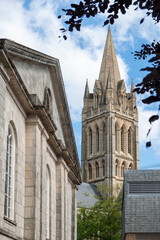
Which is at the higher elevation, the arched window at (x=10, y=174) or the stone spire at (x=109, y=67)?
the stone spire at (x=109, y=67)

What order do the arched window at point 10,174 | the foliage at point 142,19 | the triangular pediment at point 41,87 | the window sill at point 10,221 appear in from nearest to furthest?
1. the foliage at point 142,19
2. the window sill at point 10,221
3. the arched window at point 10,174
4. the triangular pediment at point 41,87

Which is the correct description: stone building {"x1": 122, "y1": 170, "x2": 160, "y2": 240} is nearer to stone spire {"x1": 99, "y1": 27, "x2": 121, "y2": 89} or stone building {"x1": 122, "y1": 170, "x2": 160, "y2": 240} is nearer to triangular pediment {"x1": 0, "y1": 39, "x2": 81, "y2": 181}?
triangular pediment {"x1": 0, "y1": 39, "x2": 81, "y2": 181}

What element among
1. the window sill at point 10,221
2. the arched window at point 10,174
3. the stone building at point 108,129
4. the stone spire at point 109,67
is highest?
the stone spire at point 109,67

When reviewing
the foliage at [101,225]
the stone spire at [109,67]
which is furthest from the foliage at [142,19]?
the stone spire at [109,67]

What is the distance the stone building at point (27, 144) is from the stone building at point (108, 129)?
87.1 m

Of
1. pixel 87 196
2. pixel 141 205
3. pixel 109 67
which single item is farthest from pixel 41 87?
pixel 109 67

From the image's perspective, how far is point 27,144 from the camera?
67.0ft

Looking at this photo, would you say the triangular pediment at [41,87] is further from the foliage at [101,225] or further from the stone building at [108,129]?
the stone building at [108,129]

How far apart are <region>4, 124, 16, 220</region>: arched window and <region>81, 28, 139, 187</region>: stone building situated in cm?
9419

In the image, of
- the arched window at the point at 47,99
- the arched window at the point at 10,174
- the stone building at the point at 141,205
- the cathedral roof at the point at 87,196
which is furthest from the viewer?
the cathedral roof at the point at 87,196

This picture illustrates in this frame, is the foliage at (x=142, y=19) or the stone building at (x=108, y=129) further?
the stone building at (x=108, y=129)

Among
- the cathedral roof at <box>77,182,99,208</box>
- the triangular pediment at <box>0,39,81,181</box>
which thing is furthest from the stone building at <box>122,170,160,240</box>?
the cathedral roof at <box>77,182,99,208</box>

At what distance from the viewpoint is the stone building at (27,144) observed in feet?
56.1

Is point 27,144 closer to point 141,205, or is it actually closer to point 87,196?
point 141,205
